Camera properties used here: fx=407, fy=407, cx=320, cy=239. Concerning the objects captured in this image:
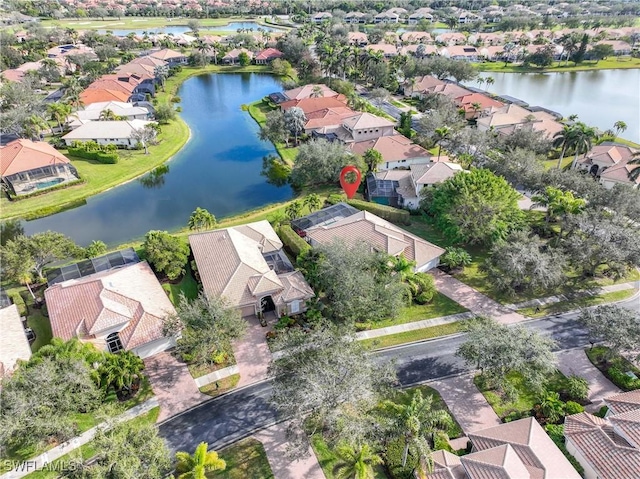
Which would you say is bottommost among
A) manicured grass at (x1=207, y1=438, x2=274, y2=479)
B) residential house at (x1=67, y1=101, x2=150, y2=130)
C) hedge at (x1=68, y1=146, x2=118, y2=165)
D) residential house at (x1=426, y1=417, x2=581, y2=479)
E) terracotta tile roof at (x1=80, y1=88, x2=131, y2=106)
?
manicured grass at (x1=207, y1=438, x2=274, y2=479)

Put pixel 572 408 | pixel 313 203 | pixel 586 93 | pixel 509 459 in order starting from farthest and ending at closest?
pixel 586 93
pixel 313 203
pixel 572 408
pixel 509 459

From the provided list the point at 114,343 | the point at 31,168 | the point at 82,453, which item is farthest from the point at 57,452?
the point at 31,168

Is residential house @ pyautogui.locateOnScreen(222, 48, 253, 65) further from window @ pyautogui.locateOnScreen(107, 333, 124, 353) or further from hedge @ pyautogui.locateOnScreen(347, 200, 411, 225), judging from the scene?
window @ pyautogui.locateOnScreen(107, 333, 124, 353)

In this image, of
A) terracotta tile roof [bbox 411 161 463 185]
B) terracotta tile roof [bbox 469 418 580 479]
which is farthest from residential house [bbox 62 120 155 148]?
terracotta tile roof [bbox 469 418 580 479]

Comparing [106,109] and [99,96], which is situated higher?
[99,96]

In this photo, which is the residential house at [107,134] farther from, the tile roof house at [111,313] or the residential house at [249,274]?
the tile roof house at [111,313]

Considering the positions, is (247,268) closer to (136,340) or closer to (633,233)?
(136,340)

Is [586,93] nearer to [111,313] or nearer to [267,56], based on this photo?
[267,56]

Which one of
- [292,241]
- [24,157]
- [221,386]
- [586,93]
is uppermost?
[24,157]

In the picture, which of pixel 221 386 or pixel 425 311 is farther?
pixel 425 311
